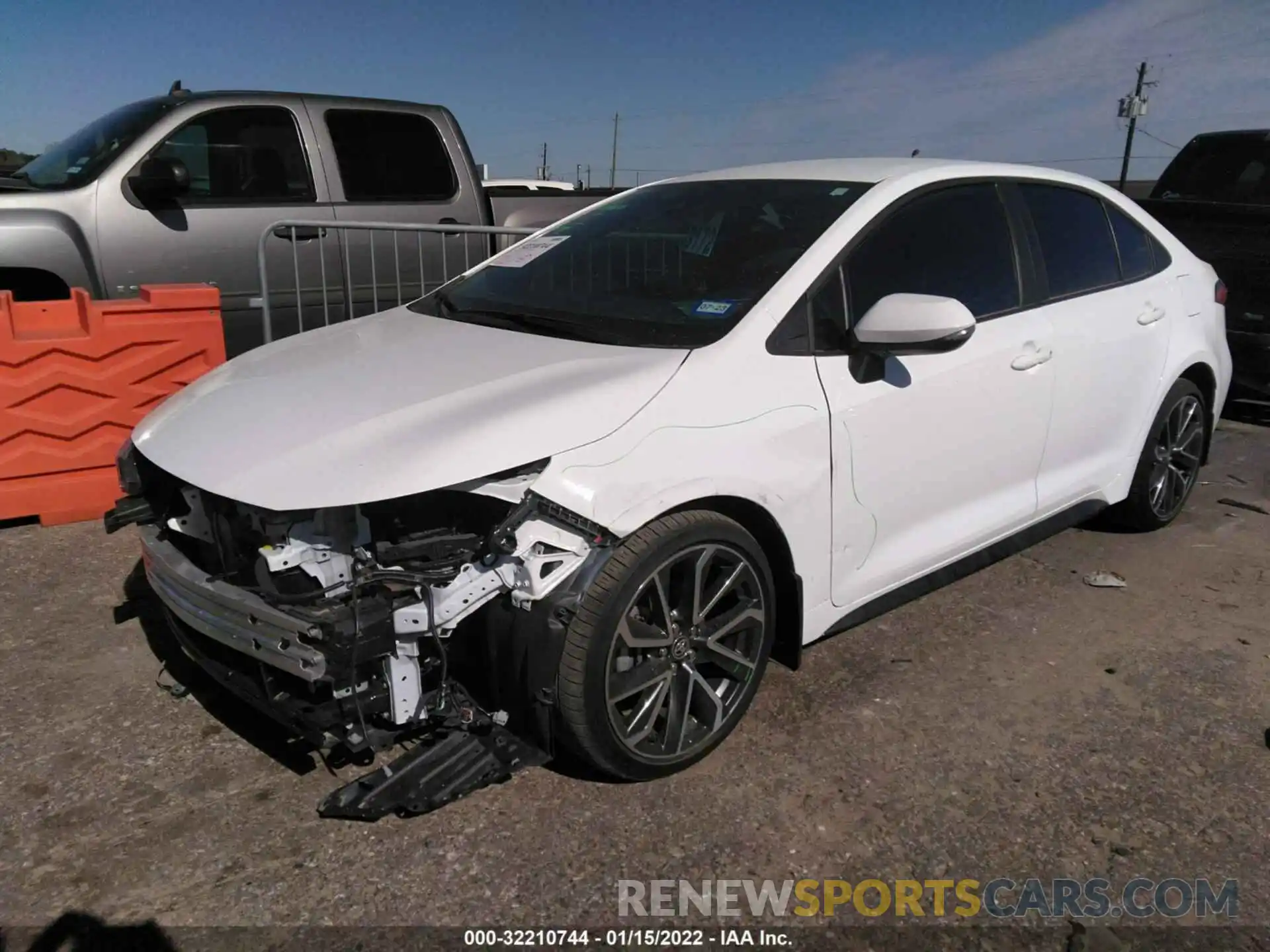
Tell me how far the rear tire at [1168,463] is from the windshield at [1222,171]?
396 cm

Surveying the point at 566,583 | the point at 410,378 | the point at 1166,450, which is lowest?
the point at 1166,450

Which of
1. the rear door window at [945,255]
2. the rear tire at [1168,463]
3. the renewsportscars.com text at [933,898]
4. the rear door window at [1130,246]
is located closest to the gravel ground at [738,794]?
the renewsportscars.com text at [933,898]

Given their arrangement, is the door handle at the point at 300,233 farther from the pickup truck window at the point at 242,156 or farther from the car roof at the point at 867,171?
the car roof at the point at 867,171

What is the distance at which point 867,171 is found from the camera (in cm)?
358

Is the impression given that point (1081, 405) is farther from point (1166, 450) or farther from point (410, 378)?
point (410, 378)

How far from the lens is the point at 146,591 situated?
405cm

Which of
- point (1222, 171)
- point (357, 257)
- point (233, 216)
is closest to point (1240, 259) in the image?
point (1222, 171)

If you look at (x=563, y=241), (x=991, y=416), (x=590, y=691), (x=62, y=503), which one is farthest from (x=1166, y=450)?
(x=62, y=503)

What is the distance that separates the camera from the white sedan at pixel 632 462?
249 cm

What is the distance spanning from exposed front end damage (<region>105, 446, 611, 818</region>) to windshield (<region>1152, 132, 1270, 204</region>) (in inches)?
300

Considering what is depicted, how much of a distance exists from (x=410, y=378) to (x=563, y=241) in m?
1.21

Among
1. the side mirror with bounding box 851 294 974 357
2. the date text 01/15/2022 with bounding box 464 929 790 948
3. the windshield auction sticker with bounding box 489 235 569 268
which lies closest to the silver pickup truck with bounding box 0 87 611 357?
the windshield auction sticker with bounding box 489 235 569 268

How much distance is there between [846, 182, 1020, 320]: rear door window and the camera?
326 centimetres

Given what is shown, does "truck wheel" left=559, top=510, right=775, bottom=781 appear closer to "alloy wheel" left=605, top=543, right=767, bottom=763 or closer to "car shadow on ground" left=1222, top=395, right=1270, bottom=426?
"alloy wheel" left=605, top=543, right=767, bottom=763
